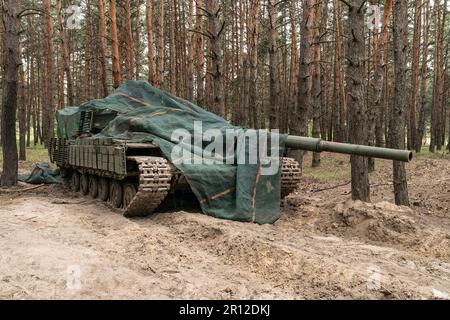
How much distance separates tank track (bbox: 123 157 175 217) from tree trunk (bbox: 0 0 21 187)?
533 cm

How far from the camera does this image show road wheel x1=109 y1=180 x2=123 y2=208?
8781 mm

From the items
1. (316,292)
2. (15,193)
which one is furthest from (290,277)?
(15,193)

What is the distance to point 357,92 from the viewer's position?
8695mm

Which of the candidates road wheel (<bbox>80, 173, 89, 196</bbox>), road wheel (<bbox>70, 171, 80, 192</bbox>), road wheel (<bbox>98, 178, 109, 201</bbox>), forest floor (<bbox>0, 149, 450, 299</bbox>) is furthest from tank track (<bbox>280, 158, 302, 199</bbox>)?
road wheel (<bbox>70, 171, 80, 192</bbox>)

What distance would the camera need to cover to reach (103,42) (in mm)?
→ 18406

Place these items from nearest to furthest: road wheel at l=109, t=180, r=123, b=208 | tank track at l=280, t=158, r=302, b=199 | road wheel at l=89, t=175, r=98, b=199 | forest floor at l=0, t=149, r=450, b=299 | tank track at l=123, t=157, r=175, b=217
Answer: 1. forest floor at l=0, t=149, r=450, b=299
2. tank track at l=123, t=157, r=175, b=217
3. tank track at l=280, t=158, r=302, b=199
4. road wheel at l=109, t=180, r=123, b=208
5. road wheel at l=89, t=175, r=98, b=199

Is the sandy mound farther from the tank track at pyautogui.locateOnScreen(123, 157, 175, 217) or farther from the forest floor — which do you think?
the tank track at pyautogui.locateOnScreen(123, 157, 175, 217)

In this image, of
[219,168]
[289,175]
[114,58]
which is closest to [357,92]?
[289,175]

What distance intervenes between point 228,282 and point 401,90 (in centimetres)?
620

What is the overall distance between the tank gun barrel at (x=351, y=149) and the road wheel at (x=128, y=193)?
9.48 feet

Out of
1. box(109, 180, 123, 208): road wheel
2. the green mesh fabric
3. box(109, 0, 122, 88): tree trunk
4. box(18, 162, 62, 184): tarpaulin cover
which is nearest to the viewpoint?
box(109, 180, 123, 208): road wheel

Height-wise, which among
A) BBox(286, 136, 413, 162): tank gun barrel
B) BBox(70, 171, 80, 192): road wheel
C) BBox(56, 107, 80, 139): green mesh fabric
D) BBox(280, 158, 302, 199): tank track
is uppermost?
BBox(56, 107, 80, 139): green mesh fabric

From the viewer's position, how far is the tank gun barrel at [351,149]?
615cm
